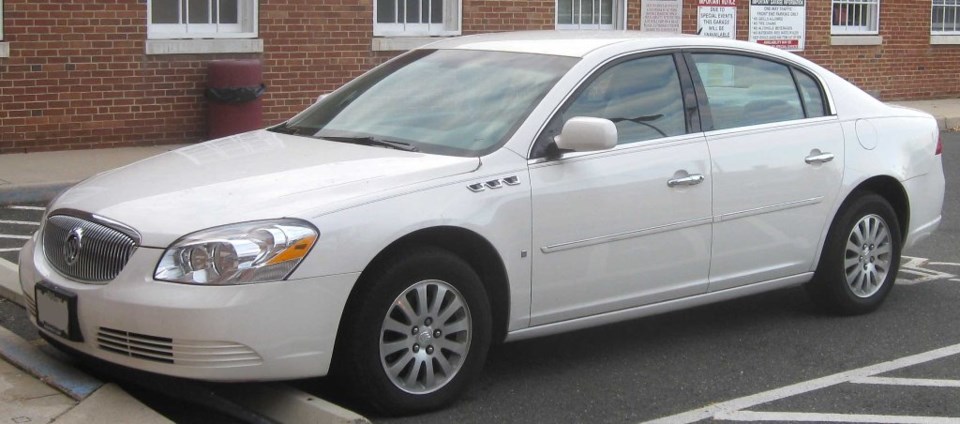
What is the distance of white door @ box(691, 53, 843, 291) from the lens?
20.8ft

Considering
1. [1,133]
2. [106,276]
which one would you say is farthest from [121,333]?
[1,133]

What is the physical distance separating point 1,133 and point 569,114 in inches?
330

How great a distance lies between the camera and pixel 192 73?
1382 centimetres

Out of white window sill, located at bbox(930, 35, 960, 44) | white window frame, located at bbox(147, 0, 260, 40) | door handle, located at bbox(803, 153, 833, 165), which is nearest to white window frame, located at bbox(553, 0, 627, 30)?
white window frame, located at bbox(147, 0, 260, 40)

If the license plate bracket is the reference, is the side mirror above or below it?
above

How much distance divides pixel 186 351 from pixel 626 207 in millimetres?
2075

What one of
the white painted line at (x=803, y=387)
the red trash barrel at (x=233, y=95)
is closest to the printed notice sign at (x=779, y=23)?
the red trash barrel at (x=233, y=95)

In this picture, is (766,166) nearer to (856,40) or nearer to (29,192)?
(29,192)

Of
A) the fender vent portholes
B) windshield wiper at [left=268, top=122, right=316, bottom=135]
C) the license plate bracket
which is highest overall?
windshield wiper at [left=268, top=122, right=316, bottom=135]

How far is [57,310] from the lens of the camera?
5.13 metres

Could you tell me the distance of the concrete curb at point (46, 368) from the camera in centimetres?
522

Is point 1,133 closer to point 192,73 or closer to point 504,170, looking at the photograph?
point 192,73

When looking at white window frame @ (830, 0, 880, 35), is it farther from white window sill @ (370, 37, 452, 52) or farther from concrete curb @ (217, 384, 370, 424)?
concrete curb @ (217, 384, 370, 424)

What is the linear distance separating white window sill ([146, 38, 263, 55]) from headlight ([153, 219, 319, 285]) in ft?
29.8
